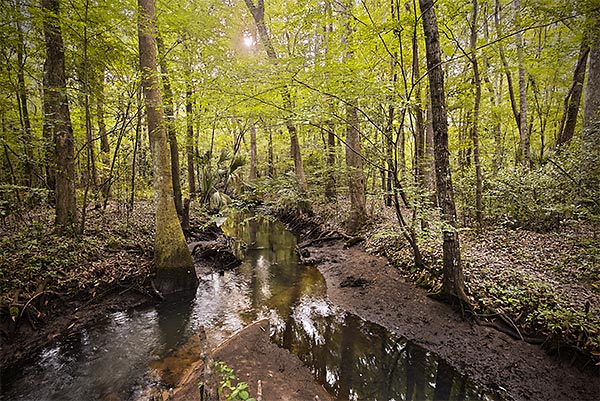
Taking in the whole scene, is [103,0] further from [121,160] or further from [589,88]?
[589,88]

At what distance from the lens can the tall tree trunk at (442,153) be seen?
199 inches

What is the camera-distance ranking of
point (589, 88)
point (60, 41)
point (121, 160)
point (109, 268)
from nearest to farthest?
1. point (109, 268)
2. point (60, 41)
3. point (589, 88)
4. point (121, 160)

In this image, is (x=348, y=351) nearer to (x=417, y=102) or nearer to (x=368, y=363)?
(x=368, y=363)

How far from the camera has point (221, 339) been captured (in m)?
5.23

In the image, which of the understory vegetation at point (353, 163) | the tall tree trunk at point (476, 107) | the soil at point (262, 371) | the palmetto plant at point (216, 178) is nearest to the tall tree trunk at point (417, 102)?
the understory vegetation at point (353, 163)

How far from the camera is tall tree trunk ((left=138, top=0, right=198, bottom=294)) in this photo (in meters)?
6.68

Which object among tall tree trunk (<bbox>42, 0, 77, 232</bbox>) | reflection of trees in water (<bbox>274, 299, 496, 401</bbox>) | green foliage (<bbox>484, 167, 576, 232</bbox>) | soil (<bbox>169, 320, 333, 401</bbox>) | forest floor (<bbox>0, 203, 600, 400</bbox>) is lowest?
reflection of trees in water (<bbox>274, 299, 496, 401</bbox>)

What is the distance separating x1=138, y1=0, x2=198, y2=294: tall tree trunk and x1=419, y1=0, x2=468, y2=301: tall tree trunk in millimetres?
6053

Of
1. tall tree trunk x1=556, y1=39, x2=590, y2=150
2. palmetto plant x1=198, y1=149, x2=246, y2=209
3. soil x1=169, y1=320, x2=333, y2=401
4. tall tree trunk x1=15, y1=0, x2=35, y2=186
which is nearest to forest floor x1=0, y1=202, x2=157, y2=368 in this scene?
tall tree trunk x1=15, y1=0, x2=35, y2=186

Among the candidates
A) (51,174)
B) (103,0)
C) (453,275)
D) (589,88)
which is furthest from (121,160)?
(589,88)

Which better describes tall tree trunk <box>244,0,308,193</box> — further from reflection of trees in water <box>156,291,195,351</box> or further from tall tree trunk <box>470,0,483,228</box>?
reflection of trees in water <box>156,291,195,351</box>

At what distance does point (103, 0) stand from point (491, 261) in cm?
1081

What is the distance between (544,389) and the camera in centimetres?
362

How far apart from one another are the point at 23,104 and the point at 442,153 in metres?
12.6
